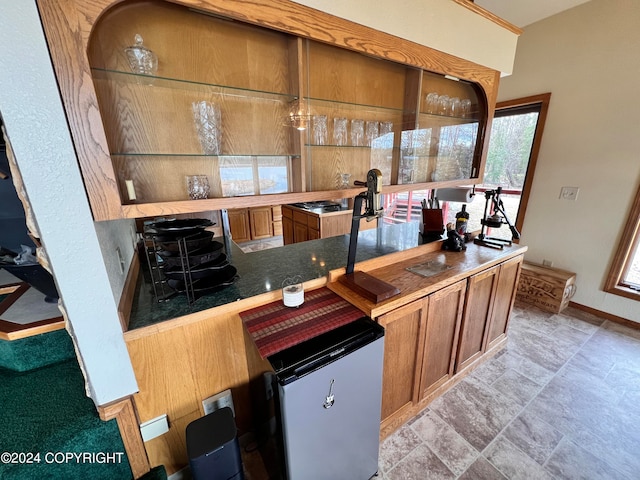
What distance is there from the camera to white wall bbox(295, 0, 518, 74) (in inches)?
45.7

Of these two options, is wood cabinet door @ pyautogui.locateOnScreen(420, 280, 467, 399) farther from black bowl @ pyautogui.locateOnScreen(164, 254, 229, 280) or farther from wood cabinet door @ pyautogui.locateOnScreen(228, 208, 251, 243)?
wood cabinet door @ pyautogui.locateOnScreen(228, 208, 251, 243)

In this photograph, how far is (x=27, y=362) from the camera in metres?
1.28

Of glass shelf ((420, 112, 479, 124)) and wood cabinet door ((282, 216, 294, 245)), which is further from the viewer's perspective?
wood cabinet door ((282, 216, 294, 245))

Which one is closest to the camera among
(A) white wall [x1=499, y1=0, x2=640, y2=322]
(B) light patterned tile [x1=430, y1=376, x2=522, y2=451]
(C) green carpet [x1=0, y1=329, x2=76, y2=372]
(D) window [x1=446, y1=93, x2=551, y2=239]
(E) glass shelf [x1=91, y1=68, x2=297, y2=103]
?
(E) glass shelf [x1=91, y1=68, x2=297, y2=103]

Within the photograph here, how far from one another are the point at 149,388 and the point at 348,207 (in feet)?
11.2

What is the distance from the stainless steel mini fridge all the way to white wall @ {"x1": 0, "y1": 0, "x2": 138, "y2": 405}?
2.07ft

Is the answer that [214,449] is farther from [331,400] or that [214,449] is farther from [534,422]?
[534,422]

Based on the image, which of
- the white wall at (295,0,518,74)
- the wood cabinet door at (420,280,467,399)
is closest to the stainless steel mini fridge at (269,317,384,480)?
the wood cabinet door at (420,280,467,399)

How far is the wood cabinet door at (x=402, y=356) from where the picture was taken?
1.31 m

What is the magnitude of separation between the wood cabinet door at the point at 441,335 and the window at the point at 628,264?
218 centimetres

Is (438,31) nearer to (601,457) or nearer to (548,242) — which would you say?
(601,457)

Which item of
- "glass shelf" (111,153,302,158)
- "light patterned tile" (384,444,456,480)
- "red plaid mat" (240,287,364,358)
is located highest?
"glass shelf" (111,153,302,158)

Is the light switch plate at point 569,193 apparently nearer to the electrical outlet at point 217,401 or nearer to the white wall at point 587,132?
the white wall at point 587,132

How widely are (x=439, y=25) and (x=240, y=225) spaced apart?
4.61m
